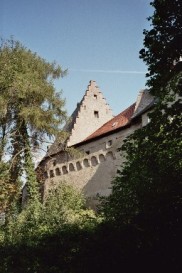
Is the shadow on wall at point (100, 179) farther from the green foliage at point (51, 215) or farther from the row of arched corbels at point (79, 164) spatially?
the green foliage at point (51, 215)

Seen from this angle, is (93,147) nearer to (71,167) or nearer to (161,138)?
(71,167)

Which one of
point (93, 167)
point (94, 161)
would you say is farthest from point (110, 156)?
point (93, 167)

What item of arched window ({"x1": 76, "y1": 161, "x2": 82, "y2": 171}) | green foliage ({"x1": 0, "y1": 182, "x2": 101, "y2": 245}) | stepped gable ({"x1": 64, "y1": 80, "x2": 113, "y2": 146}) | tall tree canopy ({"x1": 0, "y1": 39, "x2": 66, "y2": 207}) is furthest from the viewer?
stepped gable ({"x1": 64, "y1": 80, "x2": 113, "y2": 146})

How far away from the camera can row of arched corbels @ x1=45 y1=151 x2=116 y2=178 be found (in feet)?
84.9

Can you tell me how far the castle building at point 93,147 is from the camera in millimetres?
25203

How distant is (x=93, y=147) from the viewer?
27391 millimetres

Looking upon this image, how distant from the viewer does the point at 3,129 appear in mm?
24359

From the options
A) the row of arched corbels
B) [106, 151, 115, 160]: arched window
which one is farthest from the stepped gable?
[106, 151, 115, 160]: arched window

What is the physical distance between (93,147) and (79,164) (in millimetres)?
1908

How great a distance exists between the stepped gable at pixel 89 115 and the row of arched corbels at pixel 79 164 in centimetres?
224

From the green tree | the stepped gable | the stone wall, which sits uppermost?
the stepped gable

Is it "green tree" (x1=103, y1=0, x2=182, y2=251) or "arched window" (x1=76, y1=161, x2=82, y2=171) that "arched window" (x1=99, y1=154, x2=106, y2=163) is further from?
"green tree" (x1=103, y1=0, x2=182, y2=251)

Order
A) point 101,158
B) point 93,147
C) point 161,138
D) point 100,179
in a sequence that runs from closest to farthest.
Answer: point 161,138 → point 100,179 → point 101,158 → point 93,147

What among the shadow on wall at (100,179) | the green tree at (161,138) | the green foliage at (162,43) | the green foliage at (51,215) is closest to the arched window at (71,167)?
the green foliage at (51,215)
